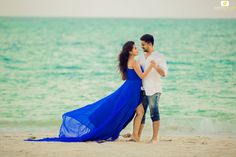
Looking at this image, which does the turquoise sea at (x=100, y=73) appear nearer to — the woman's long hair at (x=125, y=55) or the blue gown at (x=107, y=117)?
the blue gown at (x=107, y=117)

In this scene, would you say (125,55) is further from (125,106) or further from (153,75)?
(125,106)

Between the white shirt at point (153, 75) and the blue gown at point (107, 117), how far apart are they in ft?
0.38

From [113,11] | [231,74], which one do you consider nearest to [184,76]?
[231,74]

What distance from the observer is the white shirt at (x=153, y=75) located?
6.80m

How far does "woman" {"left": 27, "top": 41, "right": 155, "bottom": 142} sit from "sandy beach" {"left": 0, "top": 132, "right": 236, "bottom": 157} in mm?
163

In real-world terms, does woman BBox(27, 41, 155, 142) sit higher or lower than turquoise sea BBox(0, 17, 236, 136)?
higher

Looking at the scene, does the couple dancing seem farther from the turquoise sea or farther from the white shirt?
Result: the turquoise sea

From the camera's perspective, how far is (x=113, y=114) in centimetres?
696

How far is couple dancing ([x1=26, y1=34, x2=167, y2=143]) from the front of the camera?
6863 millimetres

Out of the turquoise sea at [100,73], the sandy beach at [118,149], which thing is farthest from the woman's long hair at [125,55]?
the turquoise sea at [100,73]

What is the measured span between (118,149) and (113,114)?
588 millimetres

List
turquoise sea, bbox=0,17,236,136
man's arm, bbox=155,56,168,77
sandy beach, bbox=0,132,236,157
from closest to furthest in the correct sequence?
1. sandy beach, bbox=0,132,236,157
2. man's arm, bbox=155,56,168,77
3. turquoise sea, bbox=0,17,236,136

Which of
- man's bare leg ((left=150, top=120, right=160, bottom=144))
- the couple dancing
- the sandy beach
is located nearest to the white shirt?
the couple dancing

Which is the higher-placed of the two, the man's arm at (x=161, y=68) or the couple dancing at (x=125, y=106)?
the man's arm at (x=161, y=68)
